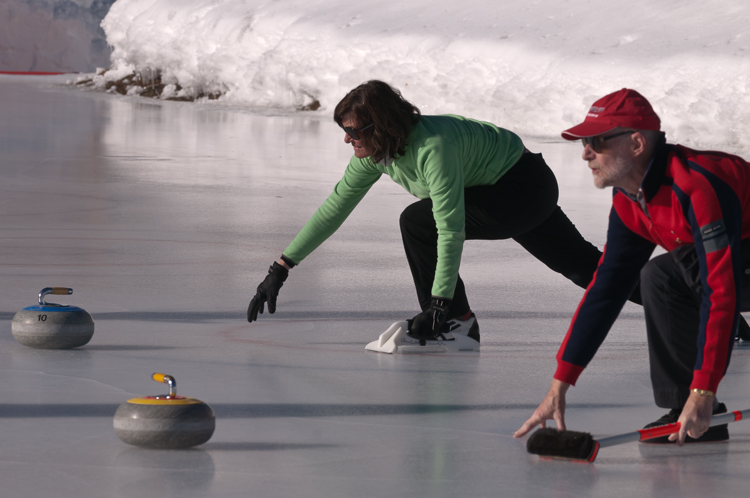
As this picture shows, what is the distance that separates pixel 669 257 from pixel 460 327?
1345 mm

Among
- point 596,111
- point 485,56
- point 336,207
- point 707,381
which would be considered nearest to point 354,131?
point 336,207

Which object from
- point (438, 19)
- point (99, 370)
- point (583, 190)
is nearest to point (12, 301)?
point (99, 370)

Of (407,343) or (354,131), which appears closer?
(354,131)

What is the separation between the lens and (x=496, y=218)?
4191 millimetres

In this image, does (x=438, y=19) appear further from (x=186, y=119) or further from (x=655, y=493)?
(x=655, y=493)

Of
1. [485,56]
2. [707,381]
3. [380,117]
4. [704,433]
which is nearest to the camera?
[707,381]

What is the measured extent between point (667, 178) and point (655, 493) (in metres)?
0.72

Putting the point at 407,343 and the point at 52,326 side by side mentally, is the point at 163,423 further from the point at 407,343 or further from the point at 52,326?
the point at 407,343

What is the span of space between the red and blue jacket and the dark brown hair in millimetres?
1120

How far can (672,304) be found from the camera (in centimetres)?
295

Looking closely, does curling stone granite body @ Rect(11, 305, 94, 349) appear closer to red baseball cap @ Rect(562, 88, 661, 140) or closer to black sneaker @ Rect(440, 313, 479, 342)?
black sneaker @ Rect(440, 313, 479, 342)

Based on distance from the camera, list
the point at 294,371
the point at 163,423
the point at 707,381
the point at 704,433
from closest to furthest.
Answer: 1. the point at 707,381
2. the point at 163,423
3. the point at 704,433
4. the point at 294,371

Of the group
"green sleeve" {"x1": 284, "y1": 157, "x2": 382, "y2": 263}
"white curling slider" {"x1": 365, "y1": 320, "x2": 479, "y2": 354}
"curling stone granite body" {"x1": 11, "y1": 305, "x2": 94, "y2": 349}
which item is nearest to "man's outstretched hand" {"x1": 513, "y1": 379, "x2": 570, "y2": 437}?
"white curling slider" {"x1": 365, "y1": 320, "x2": 479, "y2": 354}

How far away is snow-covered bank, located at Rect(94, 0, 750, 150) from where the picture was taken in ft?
59.1
